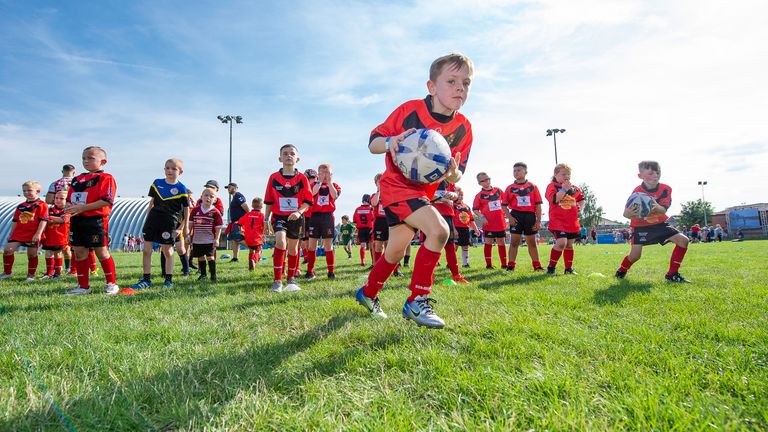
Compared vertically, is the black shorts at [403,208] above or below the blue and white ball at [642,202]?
below

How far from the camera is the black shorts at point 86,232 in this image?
5.85 m

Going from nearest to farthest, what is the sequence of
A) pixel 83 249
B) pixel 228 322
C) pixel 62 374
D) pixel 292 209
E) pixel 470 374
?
pixel 470 374 < pixel 62 374 < pixel 228 322 < pixel 83 249 < pixel 292 209

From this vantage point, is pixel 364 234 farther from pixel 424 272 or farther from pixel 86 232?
pixel 424 272

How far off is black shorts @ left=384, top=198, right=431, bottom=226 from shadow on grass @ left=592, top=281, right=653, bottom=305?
7.59 ft

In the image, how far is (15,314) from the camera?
4.11 meters

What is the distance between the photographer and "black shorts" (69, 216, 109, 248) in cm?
585

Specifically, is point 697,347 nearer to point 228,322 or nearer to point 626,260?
point 228,322

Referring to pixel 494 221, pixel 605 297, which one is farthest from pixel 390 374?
pixel 494 221

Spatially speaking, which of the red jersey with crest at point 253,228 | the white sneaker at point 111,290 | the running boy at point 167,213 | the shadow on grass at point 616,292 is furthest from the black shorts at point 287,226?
the red jersey with crest at point 253,228

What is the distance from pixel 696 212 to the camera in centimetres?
6469

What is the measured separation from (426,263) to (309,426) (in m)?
1.88

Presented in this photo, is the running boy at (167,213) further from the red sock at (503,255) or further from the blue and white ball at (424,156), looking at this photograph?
the red sock at (503,255)

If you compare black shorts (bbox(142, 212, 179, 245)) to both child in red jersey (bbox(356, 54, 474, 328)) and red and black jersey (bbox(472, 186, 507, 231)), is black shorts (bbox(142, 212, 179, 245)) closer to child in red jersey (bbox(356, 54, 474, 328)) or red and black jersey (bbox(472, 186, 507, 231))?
child in red jersey (bbox(356, 54, 474, 328))

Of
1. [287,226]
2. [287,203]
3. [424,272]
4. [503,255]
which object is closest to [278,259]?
[287,226]
